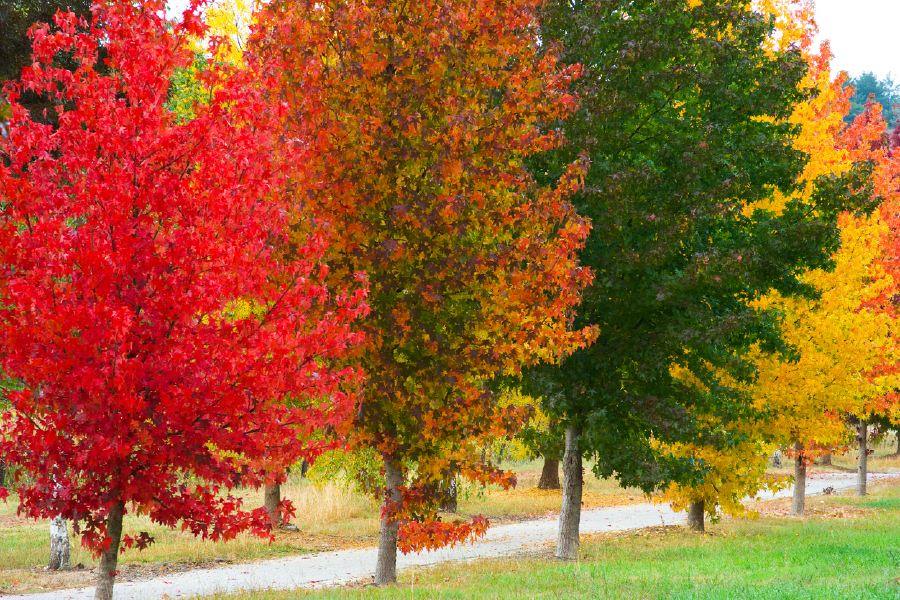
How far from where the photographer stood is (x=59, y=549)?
13711 mm

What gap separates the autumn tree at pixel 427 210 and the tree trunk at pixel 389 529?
142mm

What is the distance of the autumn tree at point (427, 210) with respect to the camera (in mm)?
9031

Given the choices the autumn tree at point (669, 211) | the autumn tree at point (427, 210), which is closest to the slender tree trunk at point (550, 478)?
the autumn tree at point (669, 211)

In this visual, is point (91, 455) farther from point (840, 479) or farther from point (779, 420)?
point (840, 479)

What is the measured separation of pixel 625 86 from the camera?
12.9m

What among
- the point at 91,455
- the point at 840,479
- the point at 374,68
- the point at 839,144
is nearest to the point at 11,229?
the point at 91,455

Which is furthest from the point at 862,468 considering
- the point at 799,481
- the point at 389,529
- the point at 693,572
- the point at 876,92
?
the point at 876,92

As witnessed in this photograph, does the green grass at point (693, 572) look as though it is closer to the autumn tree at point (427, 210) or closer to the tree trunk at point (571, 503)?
the tree trunk at point (571, 503)

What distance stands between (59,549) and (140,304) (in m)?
9.61

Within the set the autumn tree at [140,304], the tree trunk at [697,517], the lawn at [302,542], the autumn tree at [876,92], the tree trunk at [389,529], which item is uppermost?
the autumn tree at [876,92]

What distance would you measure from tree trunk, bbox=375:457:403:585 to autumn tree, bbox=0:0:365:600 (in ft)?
9.46

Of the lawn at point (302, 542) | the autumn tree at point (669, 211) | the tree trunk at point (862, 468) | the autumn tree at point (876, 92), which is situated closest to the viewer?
the lawn at point (302, 542)

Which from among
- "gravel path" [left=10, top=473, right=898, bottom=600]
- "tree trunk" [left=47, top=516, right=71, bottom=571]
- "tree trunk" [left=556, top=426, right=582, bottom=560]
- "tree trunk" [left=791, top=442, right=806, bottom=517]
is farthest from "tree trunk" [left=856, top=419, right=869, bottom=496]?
"tree trunk" [left=47, top=516, right=71, bottom=571]

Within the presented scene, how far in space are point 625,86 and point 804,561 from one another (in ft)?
26.2
